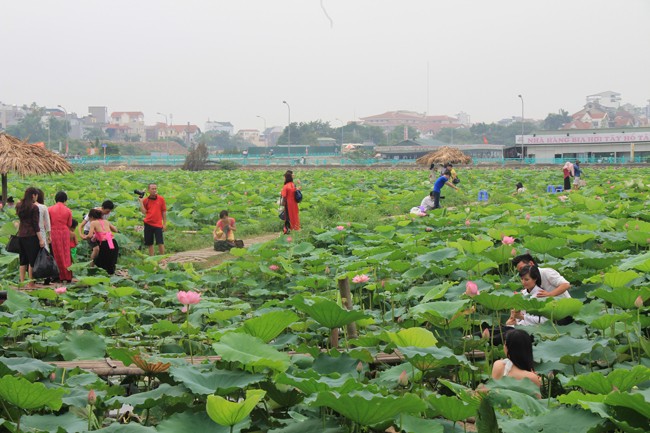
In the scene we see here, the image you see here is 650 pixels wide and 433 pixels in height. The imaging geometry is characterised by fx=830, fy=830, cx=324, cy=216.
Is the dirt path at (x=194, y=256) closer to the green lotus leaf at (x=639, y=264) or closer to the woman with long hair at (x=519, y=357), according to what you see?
the green lotus leaf at (x=639, y=264)

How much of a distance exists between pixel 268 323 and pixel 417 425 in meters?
0.85

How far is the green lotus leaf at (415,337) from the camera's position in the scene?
3.34 meters

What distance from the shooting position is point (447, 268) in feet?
17.2

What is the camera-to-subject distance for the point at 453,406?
8.96 ft

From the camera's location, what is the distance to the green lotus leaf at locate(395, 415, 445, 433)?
264cm

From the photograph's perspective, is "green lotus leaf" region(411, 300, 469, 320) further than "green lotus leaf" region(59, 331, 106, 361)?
No

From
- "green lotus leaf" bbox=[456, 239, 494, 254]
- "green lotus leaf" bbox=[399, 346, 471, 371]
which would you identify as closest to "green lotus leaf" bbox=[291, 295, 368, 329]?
"green lotus leaf" bbox=[399, 346, 471, 371]

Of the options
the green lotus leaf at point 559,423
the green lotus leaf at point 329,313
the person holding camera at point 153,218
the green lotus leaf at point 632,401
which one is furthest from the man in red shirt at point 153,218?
the green lotus leaf at point 632,401

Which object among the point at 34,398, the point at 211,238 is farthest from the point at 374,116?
the point at 34,398

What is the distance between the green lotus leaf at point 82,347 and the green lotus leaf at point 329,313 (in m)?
1.24

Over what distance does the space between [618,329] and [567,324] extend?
38 centimetres

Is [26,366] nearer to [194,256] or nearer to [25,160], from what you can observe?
[194,256]

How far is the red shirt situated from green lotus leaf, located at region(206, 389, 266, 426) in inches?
263

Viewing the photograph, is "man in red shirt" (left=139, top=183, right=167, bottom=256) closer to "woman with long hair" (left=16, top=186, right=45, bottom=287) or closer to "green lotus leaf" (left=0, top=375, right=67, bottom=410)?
"woman with long hair" (left=16, top=186, right=45, bottom=287)
